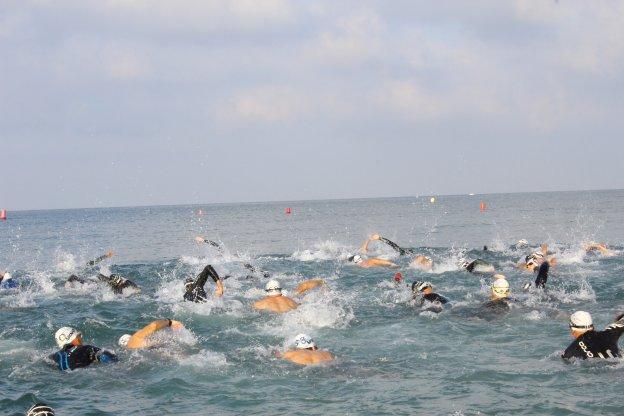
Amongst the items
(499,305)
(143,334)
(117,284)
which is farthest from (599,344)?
(117,284)

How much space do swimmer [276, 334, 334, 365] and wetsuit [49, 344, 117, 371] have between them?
371cm

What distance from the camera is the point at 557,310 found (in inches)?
627

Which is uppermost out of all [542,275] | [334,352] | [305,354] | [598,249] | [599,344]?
[542,275]

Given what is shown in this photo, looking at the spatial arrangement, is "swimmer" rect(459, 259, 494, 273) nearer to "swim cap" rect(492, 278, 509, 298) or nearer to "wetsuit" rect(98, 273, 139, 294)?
"swim cap" rect(492, 278, 509, 298)

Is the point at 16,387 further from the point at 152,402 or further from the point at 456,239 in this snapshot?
the point at 456,239

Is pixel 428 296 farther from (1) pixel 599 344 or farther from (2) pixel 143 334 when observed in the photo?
(2) pixel 143 334

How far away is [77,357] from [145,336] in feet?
4.46

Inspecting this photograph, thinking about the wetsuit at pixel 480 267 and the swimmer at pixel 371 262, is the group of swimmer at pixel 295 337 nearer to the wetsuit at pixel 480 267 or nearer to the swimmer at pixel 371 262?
the wetsuit at pixel 480 267

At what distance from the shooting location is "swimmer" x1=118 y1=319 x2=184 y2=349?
468 inches

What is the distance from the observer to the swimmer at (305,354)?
38.2ft

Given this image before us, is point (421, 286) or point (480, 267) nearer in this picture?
point (421, 286)

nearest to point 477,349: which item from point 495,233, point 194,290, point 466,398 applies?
point 466,398

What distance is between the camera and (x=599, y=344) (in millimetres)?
10766

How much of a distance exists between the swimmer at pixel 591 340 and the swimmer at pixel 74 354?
8995 millimetres
